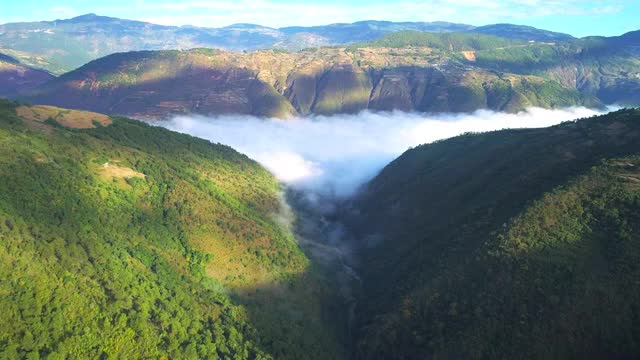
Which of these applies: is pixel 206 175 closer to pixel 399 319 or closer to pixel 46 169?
pixel 46 169

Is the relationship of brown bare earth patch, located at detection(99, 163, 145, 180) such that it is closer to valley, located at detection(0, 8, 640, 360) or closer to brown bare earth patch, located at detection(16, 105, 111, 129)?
valley, located at detection(0, 8, 640, 360)

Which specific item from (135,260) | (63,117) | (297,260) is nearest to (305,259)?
(297,260)

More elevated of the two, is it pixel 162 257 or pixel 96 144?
pixel 96 144

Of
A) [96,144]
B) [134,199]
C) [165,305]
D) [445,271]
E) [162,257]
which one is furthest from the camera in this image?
[96,144]

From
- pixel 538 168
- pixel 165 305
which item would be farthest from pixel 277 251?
pixel 538 168

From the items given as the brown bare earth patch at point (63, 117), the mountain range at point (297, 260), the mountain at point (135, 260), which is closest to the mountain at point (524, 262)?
the mountain range at point (297, 260)

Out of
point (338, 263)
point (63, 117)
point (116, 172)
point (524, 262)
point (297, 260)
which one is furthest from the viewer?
point (63, 117)

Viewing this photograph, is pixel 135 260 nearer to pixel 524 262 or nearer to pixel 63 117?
pixel 63 117
